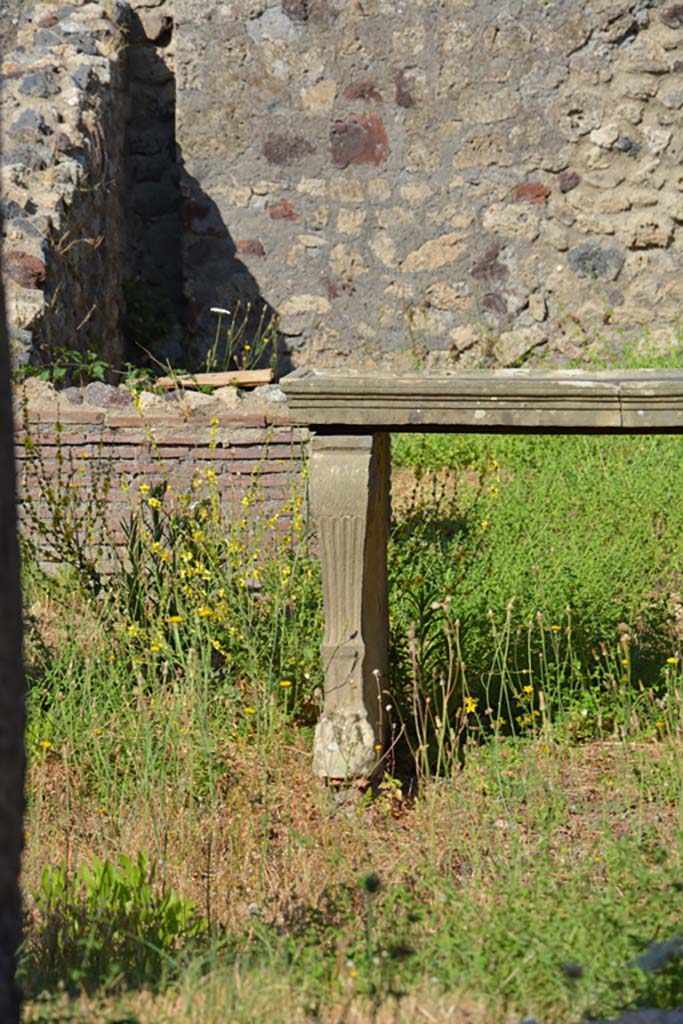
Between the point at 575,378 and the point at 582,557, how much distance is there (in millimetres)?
1387

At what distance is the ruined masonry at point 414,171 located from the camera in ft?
24.8

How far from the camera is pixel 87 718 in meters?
3.53

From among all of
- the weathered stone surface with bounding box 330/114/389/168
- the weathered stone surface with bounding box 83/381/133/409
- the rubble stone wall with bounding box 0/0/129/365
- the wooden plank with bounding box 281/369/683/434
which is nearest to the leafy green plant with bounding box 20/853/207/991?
the wooden plank with bounding box 281/369/683/434

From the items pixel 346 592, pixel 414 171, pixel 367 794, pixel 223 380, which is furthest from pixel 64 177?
pixel 367 794

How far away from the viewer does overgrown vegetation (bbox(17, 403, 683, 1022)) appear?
91.1 inches

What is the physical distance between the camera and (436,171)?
25.2ft

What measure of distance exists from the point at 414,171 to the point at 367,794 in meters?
5.17

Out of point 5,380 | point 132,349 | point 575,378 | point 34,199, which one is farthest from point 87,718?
point 132,349

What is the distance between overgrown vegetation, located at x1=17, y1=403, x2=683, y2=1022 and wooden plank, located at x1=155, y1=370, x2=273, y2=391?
1316mm

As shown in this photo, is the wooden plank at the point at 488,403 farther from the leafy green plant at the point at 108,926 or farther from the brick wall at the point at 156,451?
the brick wall at the point at 156,451

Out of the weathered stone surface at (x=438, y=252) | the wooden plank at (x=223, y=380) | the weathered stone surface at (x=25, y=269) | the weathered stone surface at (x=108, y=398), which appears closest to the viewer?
the weathered stone surface at (x=108, y=398)

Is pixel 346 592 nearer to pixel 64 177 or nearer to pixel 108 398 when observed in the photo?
pixel 108 398

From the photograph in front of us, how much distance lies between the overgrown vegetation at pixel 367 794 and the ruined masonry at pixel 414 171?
2.72m

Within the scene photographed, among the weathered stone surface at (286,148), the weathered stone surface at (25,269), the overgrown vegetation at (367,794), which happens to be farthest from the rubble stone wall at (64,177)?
the overgrown vegetation at (367,794)
